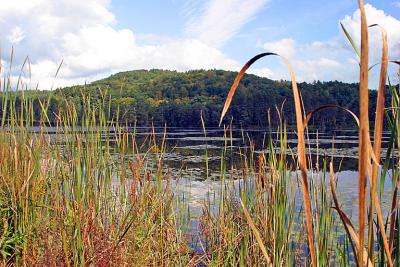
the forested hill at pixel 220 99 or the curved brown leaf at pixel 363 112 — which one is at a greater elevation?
the forested hill at pixel 220 99

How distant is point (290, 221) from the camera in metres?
3.16

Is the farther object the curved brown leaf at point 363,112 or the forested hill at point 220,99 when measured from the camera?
the forested hill at point 220,99

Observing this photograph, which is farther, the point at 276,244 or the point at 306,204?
the point at 276,244

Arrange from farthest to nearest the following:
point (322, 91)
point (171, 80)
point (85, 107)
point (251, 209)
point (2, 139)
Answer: point (171, 80)
point (322, 91)
point (251, 209)
point (2, 139)
point (85, 107)

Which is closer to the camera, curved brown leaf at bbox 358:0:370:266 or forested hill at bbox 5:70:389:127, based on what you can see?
curved brown leaf at bbox 358:0:370:266

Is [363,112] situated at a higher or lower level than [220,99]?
lower

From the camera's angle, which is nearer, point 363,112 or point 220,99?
point 363,112

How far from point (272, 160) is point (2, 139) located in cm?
261

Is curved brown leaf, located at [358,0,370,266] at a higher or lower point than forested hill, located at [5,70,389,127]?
lower

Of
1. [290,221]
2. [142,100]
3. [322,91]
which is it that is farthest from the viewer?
[322,91]

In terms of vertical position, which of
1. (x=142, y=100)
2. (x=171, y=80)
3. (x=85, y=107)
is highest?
(x=171, y=80)

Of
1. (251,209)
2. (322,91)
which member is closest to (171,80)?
(322,91)

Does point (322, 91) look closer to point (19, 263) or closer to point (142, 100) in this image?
point (142, 100)

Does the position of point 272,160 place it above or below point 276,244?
above
